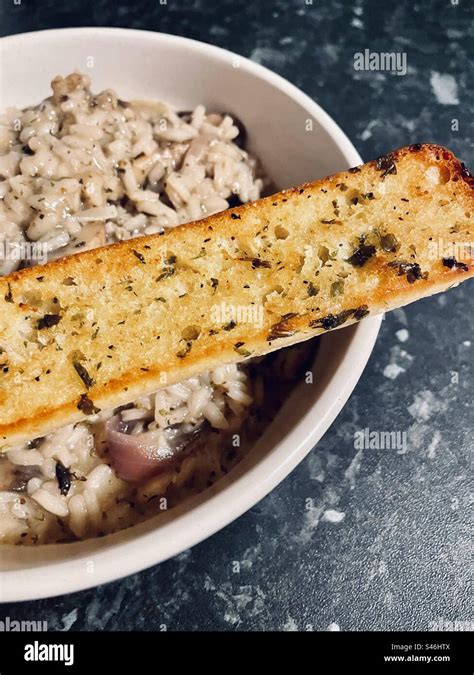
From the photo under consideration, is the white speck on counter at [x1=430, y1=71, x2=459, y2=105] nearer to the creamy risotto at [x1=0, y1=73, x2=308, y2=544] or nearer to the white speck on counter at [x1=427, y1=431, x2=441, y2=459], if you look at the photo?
the creamy risotto at [x1=0, y1=73, x2=308, y2=544]

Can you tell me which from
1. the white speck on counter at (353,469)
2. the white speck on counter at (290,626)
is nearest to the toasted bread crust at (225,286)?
the white speck on counter at (353,469)

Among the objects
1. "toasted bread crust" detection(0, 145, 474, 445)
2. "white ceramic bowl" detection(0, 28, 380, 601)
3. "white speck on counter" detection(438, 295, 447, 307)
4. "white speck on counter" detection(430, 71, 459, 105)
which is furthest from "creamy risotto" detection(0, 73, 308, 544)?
"white speck on counter" detection(430, 71, 459, 105)

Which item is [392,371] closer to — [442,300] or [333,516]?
[442,300]

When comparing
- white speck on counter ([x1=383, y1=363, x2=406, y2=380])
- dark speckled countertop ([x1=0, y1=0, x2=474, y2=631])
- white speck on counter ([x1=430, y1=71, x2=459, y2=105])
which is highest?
white speck on counter ([x1=430, y1=71, x2=459, y2=105])

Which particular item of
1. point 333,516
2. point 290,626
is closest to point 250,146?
point 333,516

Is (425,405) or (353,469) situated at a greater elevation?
(425,405)

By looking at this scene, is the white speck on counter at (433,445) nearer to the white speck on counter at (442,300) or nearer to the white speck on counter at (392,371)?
the white speck on counter at (392,371)

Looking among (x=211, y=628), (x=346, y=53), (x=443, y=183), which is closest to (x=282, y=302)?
(x=443, y=183)
